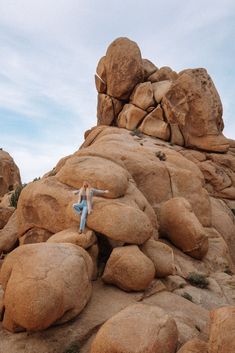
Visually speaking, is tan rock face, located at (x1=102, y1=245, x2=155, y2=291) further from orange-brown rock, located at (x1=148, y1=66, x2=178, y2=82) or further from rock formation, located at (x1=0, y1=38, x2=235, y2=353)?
orange-brown rock, located at (x1=148, y1=66, x2=178, y2=82)

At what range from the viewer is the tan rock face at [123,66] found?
37.8 meters

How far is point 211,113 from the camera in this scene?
34.1m

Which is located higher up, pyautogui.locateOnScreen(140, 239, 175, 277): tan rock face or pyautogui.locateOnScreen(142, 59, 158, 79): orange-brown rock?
pyautogui.locateOnScreen(142, 59, 158, 79): orange-brown rock

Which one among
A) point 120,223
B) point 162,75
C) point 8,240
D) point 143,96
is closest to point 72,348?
point 120,223

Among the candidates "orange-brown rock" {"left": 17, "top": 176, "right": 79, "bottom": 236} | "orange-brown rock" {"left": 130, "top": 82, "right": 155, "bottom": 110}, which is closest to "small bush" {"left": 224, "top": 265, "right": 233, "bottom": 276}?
"orange-brown rock" {"left": 17, "top": 176, "right": 79, "bottom": 236}

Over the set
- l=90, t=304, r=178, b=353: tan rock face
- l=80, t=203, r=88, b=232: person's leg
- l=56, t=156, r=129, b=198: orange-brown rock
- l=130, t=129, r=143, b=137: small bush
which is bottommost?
l=90, t=304, r=178, b=353: tan rock face

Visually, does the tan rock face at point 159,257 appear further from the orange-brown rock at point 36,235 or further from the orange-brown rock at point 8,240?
the orange-brown rock at point 8,240

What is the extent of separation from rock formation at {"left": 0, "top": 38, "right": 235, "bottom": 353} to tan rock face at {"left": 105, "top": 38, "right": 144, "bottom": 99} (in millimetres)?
6228

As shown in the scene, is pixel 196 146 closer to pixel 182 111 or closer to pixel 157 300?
pixel 182 111

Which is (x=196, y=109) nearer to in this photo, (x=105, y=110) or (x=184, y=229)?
(x=105, y=110)

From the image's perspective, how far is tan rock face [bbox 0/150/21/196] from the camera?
4747 cm

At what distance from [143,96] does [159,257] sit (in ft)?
84.4

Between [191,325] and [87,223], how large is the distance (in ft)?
18.2

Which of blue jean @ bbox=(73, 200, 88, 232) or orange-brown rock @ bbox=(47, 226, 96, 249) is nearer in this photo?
orange-brown rock @ bbox=(47, 226, 96, 249)
